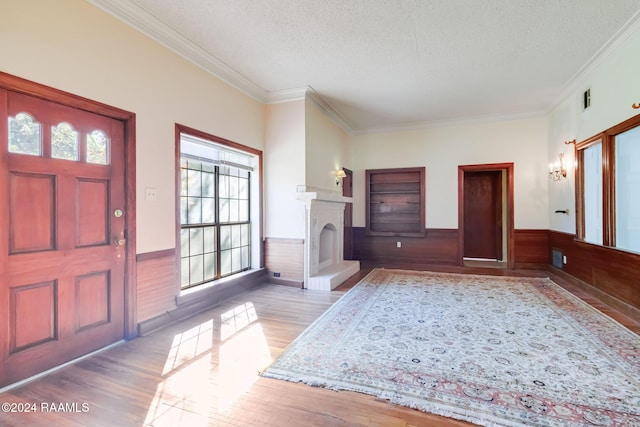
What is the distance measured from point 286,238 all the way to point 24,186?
3.24 meters

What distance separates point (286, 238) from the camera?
4.96m

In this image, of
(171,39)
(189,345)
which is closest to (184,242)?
(189,345)

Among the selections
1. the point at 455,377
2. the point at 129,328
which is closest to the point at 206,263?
the point at 129,328

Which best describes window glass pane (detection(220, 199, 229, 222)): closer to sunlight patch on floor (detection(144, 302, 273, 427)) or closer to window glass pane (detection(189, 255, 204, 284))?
window glass pane (detection(189, 255, 204, 284))

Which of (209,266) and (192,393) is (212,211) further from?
(192,393)

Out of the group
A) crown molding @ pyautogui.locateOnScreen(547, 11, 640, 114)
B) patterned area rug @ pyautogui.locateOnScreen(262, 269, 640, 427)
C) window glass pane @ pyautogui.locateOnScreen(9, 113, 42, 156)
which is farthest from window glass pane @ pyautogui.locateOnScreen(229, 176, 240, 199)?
crown molding @ pyautogui.locateOnScreen(547, 11, 640, 114)

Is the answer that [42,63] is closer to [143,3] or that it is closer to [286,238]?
[143,3]

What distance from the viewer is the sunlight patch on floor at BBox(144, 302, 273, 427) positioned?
6.02 ft

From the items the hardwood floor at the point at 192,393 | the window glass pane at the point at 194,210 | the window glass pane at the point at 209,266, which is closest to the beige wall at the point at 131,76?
the window glass pane at the point at 194,210

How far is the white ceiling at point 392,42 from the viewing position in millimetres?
2891

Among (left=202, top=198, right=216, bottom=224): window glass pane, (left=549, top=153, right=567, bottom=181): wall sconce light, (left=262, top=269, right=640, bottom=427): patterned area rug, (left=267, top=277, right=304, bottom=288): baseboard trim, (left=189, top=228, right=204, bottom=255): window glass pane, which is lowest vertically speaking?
(left=262, top=269, right=640, bottom=427): patterned area rug

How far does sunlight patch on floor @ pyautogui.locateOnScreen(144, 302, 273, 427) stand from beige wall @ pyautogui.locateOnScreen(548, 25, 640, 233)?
452 centimetres

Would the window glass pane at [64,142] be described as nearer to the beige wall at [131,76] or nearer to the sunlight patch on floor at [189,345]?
the beige wall at [131,76]

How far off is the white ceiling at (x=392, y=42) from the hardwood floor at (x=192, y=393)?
119 inches
